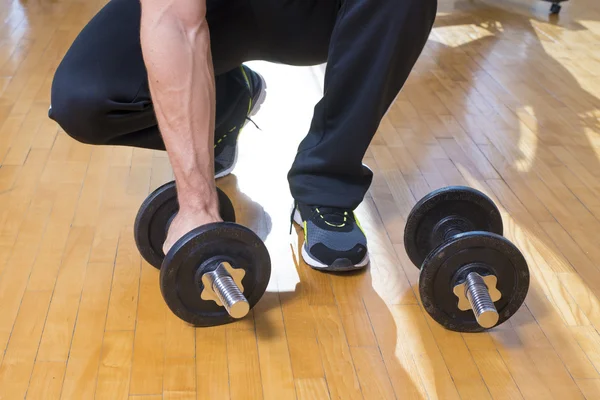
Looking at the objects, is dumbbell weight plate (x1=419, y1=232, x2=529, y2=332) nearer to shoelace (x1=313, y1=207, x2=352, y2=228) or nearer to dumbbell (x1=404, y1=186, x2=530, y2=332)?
dumbbell (x1=404, y1=186, x2=530, y2=332)

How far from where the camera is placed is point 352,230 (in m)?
1.38

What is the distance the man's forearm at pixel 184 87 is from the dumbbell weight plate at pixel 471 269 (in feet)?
1.18

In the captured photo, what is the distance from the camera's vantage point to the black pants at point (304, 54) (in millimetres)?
1251

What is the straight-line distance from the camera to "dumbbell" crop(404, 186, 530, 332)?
1.10m

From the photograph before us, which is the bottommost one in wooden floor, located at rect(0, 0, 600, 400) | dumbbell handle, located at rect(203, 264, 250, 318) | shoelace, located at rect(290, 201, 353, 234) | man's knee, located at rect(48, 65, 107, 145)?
wooden floor, located at rect(0, 0, 600, 400)

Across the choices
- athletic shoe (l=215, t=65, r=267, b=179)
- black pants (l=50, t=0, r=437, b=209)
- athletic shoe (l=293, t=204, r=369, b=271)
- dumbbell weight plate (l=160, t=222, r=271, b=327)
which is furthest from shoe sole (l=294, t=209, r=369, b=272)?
athletic shoe (l=215, t=65, r=267, b=179)

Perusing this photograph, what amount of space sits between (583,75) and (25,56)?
182 centimetres

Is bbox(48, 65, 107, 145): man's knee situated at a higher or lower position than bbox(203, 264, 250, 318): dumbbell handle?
higher

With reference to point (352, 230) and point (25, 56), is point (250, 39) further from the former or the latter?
point (25, 56)

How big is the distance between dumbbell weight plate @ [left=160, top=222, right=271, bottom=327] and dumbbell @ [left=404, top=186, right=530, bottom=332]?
0.86 feet

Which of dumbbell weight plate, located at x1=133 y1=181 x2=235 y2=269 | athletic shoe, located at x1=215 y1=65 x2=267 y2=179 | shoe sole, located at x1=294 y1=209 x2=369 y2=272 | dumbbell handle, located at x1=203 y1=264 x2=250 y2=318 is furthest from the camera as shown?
athletic shoe, located at x1=215 y1=65 x2=267 y2=179

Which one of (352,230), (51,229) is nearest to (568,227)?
(352,230)

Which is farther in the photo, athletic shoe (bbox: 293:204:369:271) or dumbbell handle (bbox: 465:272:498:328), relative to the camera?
athletic shoe (bbox: 293:204:369:271)

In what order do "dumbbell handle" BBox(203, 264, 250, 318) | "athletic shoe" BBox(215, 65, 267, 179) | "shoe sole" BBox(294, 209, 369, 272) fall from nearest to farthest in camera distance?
"dumbbell handle" BBox(203, 264, 250, 318) < "shoe sole" BBox(294, 209, 369, 272) < "athletic shoe" BBox(215, 65, 267, 179)
